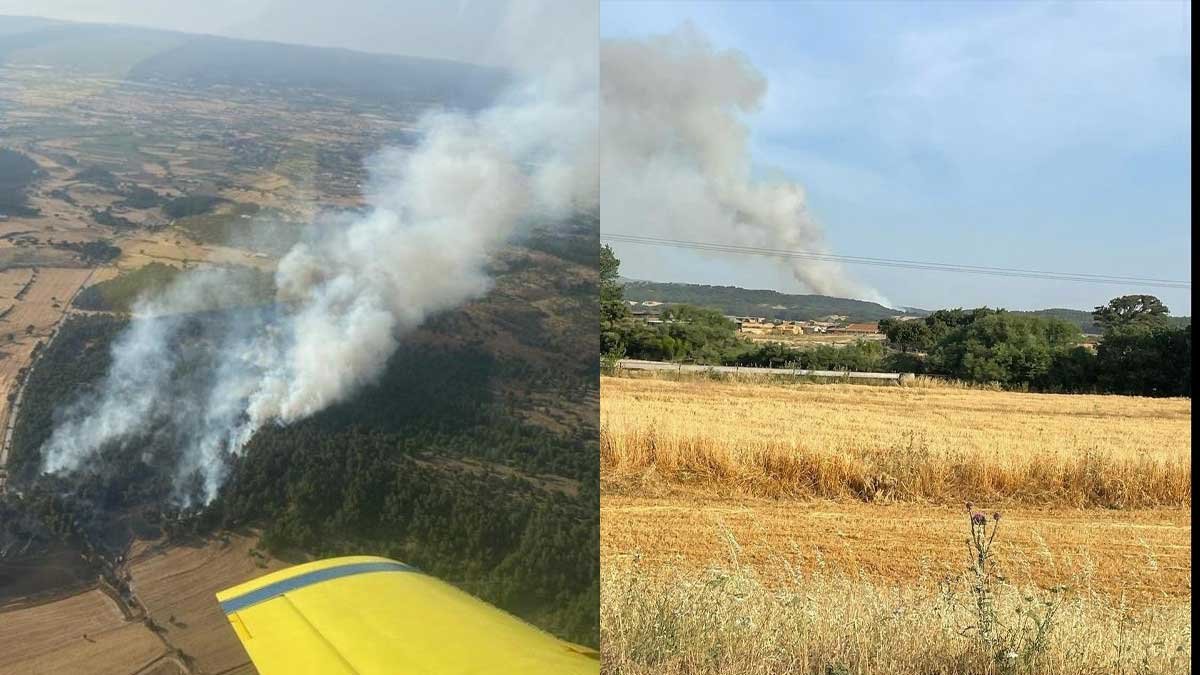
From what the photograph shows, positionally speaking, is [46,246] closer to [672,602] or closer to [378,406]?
[378,406]

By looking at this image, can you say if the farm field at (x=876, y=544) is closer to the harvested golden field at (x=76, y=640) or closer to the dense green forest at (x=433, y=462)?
the dense green forest at (x=433, y=462)

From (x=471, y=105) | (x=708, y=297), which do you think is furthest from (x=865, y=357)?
(x=471, y=105)

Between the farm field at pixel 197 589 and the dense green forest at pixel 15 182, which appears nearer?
the farm field at pixel 197 589

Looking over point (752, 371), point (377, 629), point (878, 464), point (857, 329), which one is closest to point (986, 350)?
point (752, 371)

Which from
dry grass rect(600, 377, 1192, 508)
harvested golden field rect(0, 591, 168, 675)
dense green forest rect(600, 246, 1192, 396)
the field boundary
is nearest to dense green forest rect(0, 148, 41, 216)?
harvested golden field rect(0, 591, 168, 675)

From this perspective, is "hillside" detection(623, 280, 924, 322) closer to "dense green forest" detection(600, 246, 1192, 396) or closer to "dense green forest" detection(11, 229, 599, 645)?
"dense green forest" detection(600, 246, 1192, 396)

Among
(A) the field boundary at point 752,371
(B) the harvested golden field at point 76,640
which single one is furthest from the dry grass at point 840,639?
(A) the field boundary at point 752,371

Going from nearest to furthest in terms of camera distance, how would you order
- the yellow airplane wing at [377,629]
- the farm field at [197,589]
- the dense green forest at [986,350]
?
1. the yellow airplane wing at [377,629]
2. the farm field at [197,589]
3. the dense green forest at [986,350]
